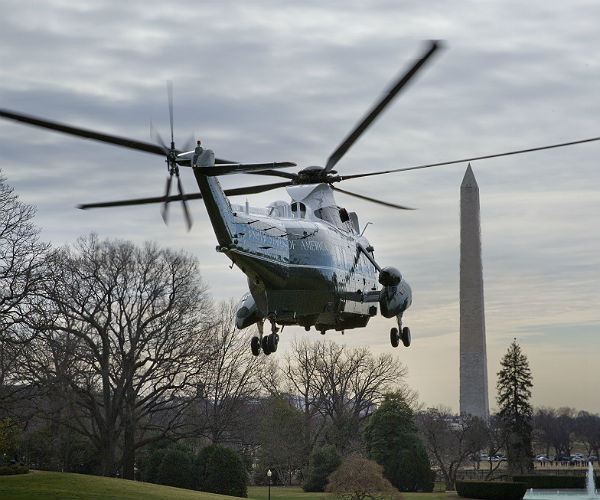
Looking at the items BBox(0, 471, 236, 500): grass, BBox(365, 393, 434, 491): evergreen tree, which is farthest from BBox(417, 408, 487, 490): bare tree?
BBox(0, 471, 236, 500): grass

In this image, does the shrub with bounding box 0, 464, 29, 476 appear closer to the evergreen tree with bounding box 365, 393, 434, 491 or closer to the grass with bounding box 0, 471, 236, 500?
the grass with bounding box 0, 471, 236, 500

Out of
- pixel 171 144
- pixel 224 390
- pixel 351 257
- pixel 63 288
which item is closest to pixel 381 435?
pixel 224 390

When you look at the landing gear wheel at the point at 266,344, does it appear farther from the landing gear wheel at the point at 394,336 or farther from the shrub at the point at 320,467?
the shrub at the point at 320,467

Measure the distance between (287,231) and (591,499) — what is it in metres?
40.5

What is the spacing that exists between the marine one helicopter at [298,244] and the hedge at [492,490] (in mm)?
30136

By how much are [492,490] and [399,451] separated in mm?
8568

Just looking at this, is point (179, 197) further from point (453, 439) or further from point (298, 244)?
point (453, 439)

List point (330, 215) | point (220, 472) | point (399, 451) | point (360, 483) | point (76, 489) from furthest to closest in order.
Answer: point (399, 451) < point (360, 483) < point (220, 472) < point (76, 489) < point (330, 215)

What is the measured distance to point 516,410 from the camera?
75.5m

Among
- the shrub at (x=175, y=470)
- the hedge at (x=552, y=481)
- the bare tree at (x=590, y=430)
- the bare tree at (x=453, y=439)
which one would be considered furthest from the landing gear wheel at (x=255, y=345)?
the bare tree at (x=590, y=430)

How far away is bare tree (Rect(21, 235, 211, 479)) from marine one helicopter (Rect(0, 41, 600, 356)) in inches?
925

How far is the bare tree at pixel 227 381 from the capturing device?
180 feet

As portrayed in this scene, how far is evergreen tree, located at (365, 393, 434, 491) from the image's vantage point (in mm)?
63594

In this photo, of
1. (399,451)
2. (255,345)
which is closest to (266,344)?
(255,345)
